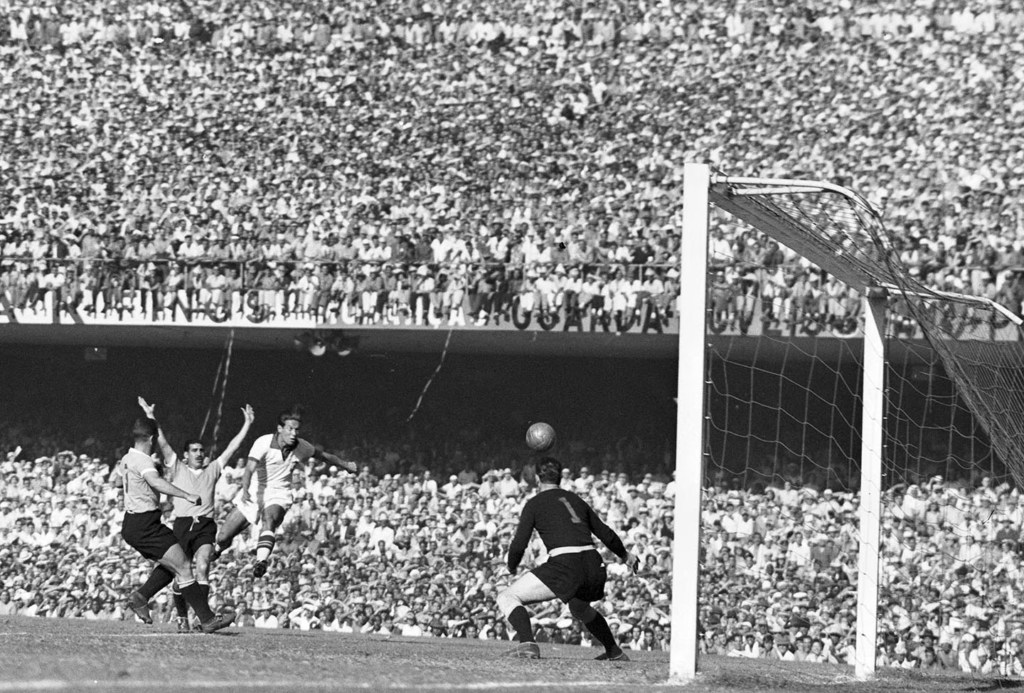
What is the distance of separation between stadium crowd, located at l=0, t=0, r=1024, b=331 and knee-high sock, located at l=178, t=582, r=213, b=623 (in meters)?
14.3

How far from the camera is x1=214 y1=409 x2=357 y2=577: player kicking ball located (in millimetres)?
13875

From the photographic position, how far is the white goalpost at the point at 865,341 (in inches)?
360

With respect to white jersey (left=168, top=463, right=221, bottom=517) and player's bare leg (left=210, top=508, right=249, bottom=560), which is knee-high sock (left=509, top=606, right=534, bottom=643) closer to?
white jersey (left=168, top=463, right=221, bottom=517)

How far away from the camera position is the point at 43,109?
112ft

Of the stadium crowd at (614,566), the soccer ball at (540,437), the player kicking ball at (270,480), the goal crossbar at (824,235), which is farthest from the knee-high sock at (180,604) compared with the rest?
the goal crossbar at (824,235)

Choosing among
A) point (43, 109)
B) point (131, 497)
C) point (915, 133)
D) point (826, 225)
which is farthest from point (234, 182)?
point (826, 225)

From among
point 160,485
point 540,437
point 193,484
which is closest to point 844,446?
point 193,484

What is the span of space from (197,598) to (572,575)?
3.09m

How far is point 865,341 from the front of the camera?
36.1ft

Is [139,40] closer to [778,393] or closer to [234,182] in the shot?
[234,182]

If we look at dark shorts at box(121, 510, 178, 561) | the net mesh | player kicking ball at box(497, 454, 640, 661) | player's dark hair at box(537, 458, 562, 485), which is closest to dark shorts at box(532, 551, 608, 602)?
player kicking ball at box(497, 454, 640, 661)

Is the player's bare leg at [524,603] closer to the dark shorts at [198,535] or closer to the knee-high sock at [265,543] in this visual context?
the dark shorts at [198,535]

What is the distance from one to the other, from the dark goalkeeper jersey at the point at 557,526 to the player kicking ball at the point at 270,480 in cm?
369

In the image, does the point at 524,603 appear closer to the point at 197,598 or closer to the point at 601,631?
the point at 601,631
